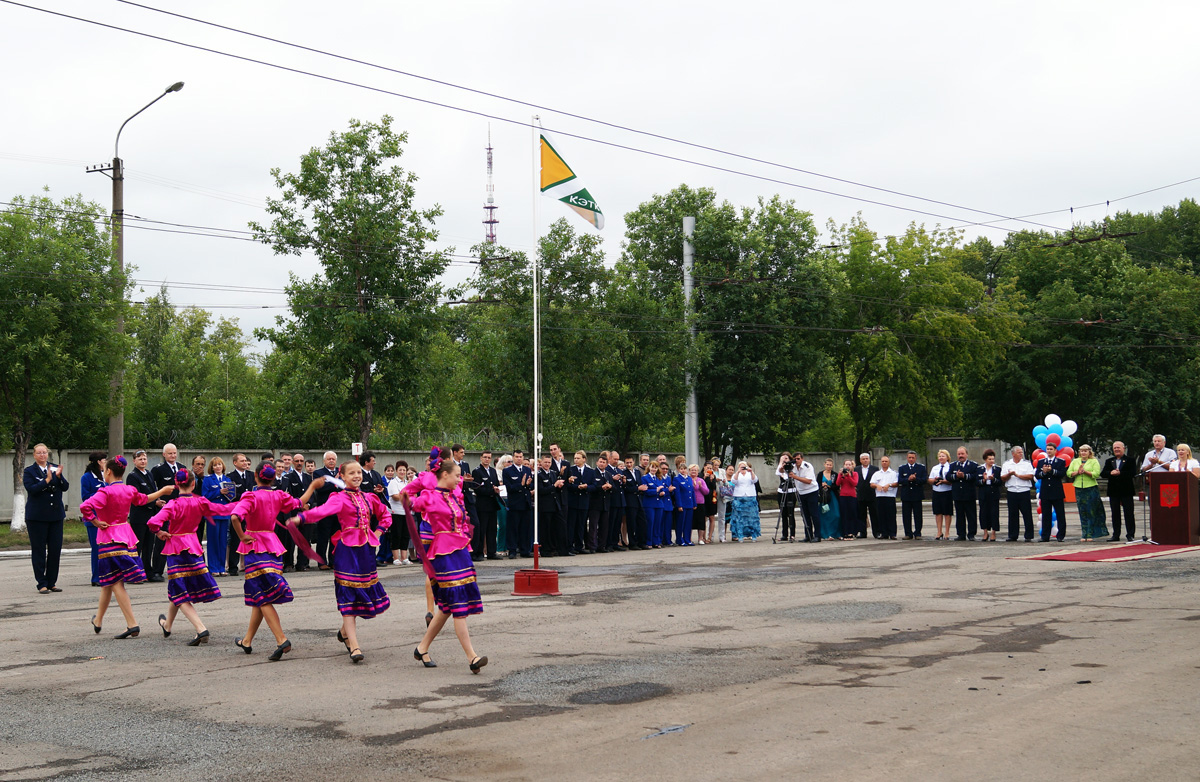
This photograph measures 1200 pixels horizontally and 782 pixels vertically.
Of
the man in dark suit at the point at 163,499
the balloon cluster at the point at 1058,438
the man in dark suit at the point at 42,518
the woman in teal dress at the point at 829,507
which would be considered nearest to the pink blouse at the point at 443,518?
the man in dark suit at the point at 163,499

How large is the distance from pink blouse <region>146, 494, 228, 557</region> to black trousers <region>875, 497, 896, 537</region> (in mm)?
17423

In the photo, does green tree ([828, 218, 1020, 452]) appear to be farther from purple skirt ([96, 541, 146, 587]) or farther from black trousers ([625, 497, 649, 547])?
purple skirt ([96, 541, 146, 587])

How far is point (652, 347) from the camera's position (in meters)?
34.1

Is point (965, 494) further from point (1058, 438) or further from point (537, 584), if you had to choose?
point (537, 584)

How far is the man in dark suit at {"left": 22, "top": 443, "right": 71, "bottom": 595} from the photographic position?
16125mm

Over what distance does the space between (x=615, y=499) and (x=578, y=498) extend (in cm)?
147

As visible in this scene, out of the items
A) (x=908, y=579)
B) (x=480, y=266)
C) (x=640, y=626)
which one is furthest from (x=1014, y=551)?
(x=480, y=266)

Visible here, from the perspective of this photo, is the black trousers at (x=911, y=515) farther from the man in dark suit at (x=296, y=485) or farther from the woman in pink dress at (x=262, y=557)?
the woman in pink dress at (x=262, y=557)

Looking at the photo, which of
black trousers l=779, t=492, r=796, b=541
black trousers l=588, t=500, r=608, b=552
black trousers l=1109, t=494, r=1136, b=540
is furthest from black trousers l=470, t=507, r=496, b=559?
black trousers l=1109, t=494, r=1136, b=540

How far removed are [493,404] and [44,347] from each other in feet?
37.9

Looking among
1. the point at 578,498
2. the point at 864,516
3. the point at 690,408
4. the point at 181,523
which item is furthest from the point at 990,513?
the point at 181,523

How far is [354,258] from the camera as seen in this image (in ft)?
92.0

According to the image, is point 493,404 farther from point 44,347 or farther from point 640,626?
point 640,626

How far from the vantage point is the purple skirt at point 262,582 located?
10.4 m
